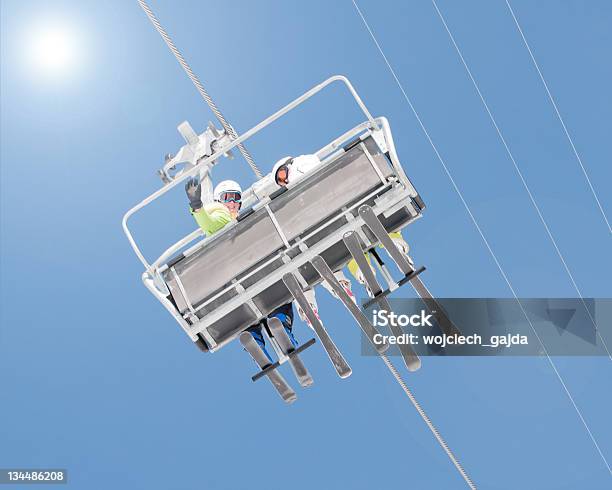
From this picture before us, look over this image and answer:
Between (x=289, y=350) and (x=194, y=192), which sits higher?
(x=194, y=192)

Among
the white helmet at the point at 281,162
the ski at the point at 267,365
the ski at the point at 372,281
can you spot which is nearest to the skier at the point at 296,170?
the white helmet at the point at 281,162

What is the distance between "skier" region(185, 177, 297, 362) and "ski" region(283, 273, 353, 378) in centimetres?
39

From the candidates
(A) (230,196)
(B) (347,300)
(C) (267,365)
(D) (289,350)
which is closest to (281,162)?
(A) (230,196)

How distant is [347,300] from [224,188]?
1746 millimetres

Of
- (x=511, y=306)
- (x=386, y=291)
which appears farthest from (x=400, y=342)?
(x=511, y=306)

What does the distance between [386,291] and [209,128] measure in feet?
8.05

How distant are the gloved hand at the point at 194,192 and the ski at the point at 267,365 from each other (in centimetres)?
135

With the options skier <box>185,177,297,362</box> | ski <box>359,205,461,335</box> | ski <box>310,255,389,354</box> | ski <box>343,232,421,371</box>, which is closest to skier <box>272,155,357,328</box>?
skier <box>185,177,297,362</box>

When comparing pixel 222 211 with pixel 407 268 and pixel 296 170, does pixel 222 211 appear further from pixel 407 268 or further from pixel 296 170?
pixel 407 268

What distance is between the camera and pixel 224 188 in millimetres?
11836

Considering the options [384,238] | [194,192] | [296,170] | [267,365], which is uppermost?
[194,192]

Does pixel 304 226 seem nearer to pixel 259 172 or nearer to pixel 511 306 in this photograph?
pixel 259 172

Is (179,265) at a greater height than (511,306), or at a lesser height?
greater

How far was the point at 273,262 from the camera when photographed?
11172 millimetres
